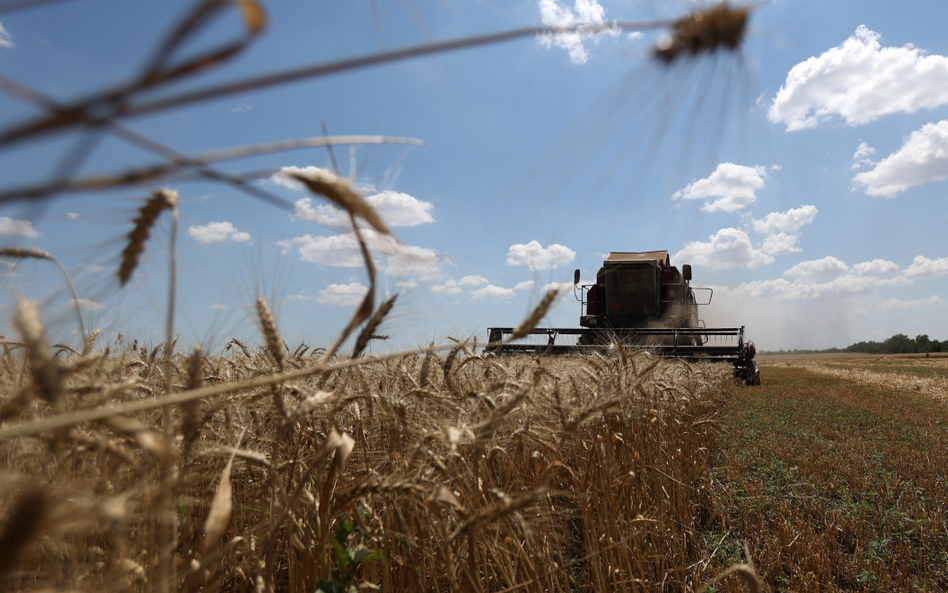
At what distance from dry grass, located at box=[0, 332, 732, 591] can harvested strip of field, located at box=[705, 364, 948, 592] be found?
532 mm

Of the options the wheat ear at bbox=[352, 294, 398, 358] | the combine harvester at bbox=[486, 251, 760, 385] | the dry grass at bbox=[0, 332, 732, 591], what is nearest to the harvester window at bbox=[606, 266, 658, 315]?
the combine harvester at bbox=[486, 251, 760, 385]

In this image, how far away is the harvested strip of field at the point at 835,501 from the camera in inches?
119

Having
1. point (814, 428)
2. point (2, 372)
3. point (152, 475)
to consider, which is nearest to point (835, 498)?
point (814, 428)

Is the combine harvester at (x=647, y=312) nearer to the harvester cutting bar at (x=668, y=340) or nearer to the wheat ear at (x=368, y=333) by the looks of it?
the harvester cutting bar at (x=668, y=340)

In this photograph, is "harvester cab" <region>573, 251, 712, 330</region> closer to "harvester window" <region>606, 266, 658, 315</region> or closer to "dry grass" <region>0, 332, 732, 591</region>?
"harvester window" <region>606, 266, 658, 315</region>

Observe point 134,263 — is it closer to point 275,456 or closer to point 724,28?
point 275,456

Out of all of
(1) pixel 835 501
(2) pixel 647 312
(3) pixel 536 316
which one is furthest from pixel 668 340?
(3) pixel 536 316

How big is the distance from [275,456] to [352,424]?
140cm

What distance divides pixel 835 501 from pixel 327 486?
15.0ft

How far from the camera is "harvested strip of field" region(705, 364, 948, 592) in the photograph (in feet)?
9.95

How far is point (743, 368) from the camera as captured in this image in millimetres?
12930

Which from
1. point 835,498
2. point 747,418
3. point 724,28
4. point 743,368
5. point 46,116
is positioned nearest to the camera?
point 46,116

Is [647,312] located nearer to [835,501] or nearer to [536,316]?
[835,501]

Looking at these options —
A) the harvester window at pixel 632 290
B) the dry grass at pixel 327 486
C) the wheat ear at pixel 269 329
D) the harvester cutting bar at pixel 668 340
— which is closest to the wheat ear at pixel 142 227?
the dry grass at pixel 327 486
